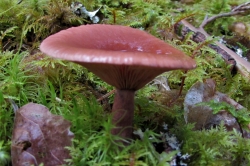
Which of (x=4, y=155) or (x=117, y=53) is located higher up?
(x=117, y=53)

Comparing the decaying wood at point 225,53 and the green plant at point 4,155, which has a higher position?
the decaying wood at point 225,53

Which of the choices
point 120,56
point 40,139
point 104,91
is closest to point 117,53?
point 120,56

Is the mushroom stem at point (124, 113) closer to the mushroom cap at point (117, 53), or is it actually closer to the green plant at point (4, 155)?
the mushroom cap at point (117, 53)

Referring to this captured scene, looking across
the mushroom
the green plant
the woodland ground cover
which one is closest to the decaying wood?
the woodland ground cover

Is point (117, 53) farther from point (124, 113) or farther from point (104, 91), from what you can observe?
point (104, 91)

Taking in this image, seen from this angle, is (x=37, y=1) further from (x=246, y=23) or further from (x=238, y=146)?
(x=246, y=23)

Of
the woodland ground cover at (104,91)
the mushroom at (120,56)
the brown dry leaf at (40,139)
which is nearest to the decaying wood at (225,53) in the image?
the woodland ground cover at (104,91)

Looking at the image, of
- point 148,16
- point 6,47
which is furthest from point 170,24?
point 6,47

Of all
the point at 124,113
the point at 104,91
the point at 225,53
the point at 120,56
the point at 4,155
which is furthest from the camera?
the point at 225,53
